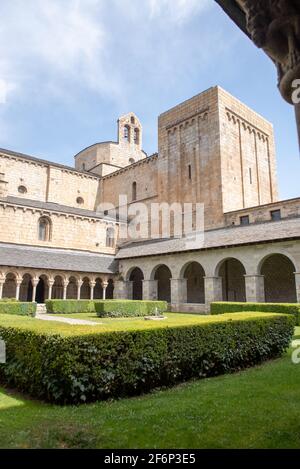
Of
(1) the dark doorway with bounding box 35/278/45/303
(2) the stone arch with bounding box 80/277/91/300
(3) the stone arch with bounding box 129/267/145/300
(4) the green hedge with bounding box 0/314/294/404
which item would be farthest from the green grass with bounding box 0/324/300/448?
(3) the stone arch with bounding box 129/267/145/300

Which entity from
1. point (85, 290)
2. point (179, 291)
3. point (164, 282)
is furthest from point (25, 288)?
point (179, 291)

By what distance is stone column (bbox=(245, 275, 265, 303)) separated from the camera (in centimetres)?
1892

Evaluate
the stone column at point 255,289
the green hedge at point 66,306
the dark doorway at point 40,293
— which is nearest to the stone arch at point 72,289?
the dark doorway at point 40,293

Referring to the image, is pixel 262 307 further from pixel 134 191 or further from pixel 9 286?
pixel 134 191

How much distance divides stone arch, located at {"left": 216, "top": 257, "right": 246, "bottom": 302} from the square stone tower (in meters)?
4.45

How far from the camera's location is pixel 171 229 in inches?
1235

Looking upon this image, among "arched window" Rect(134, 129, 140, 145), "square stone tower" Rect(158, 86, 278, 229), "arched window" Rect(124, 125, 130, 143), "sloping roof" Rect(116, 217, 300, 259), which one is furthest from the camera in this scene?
"arched window" Rect(134, 129, 140, 145)

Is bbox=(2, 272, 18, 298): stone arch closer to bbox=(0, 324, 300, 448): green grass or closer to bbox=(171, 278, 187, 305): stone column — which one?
bbox=(171, 278, 187, 305): stone column

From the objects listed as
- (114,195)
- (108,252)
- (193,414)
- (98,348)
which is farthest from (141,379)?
(114,195)

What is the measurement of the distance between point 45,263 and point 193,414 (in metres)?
21.5

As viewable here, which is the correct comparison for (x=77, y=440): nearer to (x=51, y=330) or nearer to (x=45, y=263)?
(x=51, y=330)

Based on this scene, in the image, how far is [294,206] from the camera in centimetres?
2345

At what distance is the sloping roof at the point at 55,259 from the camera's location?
2342 centimetres

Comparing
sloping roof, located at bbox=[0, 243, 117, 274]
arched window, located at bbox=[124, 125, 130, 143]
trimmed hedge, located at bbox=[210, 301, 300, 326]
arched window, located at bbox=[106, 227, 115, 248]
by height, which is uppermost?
arched window, located at bbox=[124, 125, 130, 143]
